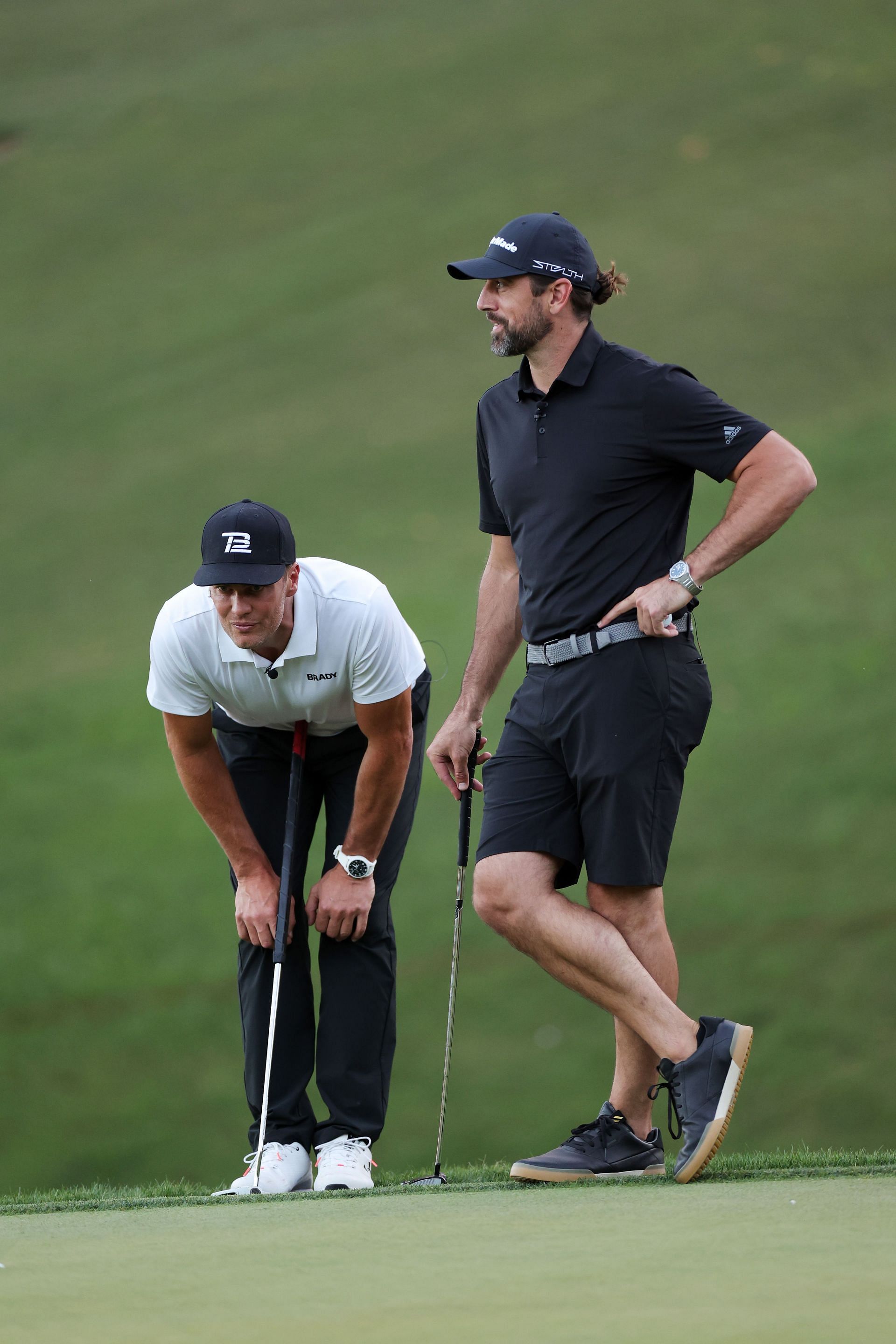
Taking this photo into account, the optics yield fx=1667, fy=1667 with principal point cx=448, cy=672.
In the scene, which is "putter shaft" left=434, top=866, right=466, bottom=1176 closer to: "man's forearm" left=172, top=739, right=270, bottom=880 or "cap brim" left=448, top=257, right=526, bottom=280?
"man's forearm" left=172, top=739, right=270, bottom=880

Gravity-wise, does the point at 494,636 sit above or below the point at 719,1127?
above

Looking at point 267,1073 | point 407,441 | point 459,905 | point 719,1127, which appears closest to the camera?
point 719,1127

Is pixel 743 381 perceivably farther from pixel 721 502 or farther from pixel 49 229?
pixel 49 229

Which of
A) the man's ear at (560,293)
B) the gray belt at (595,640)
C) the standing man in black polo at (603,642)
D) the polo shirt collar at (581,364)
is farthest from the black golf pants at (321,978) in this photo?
the man's ear at (560,293)

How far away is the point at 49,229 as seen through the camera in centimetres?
716

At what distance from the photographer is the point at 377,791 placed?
2498mm

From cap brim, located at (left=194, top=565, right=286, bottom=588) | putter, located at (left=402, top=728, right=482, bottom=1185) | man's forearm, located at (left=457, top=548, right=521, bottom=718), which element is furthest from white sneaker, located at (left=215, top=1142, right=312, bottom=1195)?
cap brim, located at (left=194, top=565, right=286, bottom=588)

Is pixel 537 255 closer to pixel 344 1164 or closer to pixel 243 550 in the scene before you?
pixel 243 550

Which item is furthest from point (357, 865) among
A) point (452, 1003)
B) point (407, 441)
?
point (407, 441)

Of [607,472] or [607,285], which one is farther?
[607,285]

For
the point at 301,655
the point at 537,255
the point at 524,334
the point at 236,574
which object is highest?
the point at 537,255

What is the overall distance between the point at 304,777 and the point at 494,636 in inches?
14.9

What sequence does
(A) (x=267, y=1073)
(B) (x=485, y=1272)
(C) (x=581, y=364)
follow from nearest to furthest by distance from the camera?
(B) (x=485, y=1272) → (C) (x=581, y=364) → (A) (x=267, y=1073)

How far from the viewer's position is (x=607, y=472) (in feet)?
7.43
